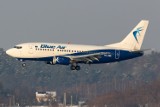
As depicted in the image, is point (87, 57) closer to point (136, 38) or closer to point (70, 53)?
point (70, 53)

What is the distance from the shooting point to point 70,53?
124 metres

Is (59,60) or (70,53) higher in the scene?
(70,53)

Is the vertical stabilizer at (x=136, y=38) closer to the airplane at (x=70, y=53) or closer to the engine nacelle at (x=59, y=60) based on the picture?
the airplane at (x=70, y=53)

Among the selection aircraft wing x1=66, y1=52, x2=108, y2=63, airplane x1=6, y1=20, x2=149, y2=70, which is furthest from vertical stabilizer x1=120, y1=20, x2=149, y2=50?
aircraft wing x1=66, y1=52, x2=108, y2=63

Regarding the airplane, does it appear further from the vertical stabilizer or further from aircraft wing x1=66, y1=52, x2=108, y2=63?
the vertical stabilizer

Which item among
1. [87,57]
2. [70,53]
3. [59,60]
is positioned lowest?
[59,60]

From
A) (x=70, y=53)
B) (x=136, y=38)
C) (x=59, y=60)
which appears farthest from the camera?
(x=136, y=38)

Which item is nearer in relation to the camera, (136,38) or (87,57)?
(87,57)

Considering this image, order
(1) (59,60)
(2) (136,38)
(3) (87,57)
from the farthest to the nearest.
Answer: (2) (136,38) → (3) (87,57) → (1) (59,60)

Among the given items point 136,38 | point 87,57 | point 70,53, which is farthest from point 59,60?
point 136,38

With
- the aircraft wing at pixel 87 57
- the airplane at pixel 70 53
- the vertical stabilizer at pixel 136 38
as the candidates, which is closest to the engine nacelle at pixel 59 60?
the airplane at pixel 70 53

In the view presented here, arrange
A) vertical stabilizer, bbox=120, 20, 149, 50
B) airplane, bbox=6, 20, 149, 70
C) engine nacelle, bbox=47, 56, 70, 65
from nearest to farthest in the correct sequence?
engine nacelle, bbox=47, 56, 70, 65 → airplane, bbox=6, 20, 149, 70 → vertical stabilizer, bbox=120, 20, 149, 50

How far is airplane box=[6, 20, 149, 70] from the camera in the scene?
123 m

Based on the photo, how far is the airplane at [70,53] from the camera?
122562mm
